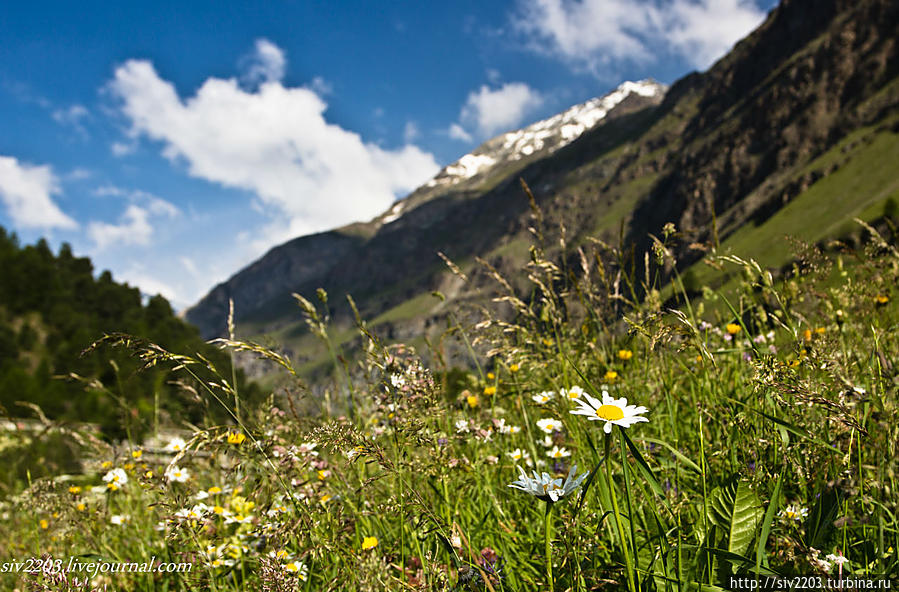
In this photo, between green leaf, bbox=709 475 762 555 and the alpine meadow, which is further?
green leaf, bbox=709 475 762 555

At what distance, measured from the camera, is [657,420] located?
3.13m

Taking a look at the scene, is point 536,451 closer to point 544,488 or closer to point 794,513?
point 794,513

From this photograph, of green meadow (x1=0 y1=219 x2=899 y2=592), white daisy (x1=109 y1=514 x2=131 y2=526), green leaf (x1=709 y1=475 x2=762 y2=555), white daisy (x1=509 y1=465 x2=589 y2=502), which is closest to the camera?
white daisy (x1=509 y1=465 x2=589 y2=502)

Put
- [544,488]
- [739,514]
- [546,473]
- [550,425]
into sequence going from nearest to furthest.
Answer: [544,488]
[546,473]
[739,514]
[550,425]

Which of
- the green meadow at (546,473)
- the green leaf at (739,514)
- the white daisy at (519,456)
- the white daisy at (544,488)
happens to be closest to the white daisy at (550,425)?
the green meadow at (546,473)

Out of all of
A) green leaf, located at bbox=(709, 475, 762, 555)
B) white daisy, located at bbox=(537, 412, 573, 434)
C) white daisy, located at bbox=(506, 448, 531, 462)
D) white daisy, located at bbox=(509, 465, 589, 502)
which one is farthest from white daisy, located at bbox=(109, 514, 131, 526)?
green leaf, located at bbox=(709, 475, 762, 555)

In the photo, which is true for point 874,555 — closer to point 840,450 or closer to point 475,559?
point 840,450

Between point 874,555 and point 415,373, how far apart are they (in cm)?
182

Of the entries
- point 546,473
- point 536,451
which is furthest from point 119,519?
point 546,473

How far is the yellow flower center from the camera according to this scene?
56.2 inches

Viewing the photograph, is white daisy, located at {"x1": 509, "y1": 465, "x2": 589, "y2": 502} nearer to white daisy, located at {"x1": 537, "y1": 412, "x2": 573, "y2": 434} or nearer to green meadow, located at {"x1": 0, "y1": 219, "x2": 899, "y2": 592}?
green meadow, located at {"x1": 0, "y1": 219, "x2": 899, "y2": 592}

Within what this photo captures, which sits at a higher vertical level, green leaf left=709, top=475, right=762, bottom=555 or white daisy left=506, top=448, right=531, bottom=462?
white daisy left=506, top=448, right=531, bottom=462

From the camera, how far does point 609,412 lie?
146cm

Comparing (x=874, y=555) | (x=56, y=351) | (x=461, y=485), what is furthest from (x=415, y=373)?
(x=56, y=351)
